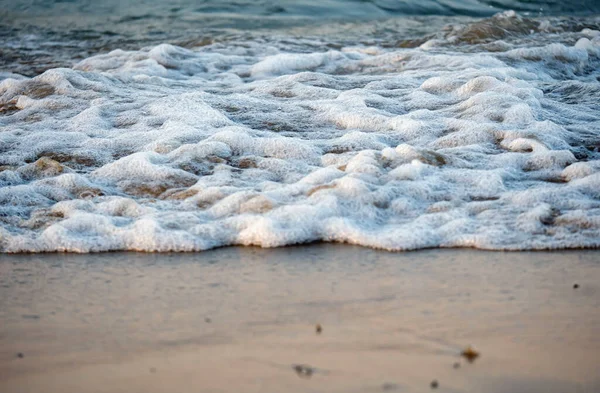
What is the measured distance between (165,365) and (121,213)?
61.0 inches

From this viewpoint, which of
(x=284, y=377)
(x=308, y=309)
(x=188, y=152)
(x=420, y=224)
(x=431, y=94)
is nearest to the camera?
(x=284, y=377)

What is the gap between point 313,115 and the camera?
5254mm

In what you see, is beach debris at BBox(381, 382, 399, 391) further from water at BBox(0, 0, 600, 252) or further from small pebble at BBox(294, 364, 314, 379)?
water at BBox(0, 0, 600, 252)

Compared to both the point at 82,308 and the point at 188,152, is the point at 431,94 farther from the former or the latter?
the point at 82,308

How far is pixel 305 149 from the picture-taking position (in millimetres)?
4418

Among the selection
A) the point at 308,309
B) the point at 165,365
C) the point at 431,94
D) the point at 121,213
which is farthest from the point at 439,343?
the point at 431,94

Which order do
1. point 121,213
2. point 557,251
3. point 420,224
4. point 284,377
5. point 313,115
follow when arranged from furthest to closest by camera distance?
point 313,115, point 121,213, point 420,224, point 557,251, point 284,377

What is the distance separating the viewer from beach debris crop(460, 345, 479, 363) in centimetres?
219

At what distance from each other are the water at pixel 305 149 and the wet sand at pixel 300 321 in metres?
0.19

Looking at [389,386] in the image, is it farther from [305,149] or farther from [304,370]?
[305,149]

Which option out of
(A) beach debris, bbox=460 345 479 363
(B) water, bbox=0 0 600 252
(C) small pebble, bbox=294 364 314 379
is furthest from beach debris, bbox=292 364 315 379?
(B) water, bbox=0 0 600 252

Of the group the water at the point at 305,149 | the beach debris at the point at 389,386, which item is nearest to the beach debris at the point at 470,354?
the beach debris at the point at 389,386

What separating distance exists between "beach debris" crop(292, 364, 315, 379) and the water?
3.63ft

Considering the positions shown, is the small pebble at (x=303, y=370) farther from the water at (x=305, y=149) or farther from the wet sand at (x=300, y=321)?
the water at (x=305, y=149)
